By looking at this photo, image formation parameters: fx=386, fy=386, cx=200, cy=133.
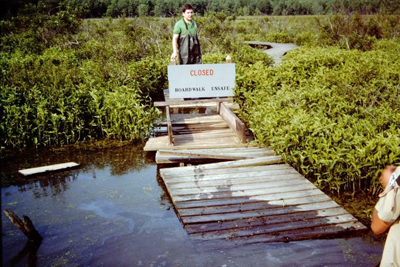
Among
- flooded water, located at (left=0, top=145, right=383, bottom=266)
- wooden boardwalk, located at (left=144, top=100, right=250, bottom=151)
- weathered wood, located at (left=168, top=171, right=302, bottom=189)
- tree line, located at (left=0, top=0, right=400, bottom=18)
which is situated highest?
tree line, located at (left=0, top=0, right=400, bottom=18)

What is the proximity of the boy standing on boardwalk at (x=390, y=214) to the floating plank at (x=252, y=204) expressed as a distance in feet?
5.50

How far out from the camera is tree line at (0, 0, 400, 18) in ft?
72.1

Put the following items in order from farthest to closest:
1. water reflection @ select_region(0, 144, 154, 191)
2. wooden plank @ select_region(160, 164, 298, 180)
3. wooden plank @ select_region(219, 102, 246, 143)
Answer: wooden plank @ select_region(219, 102, 246, 143) → water reflection @ select_region(0, 144, 154, 191) → wooden plank @ select_region(160, 164, 298, 180)

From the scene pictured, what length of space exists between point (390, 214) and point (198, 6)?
3996 centimetres

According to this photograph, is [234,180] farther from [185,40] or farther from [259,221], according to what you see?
[185,40]

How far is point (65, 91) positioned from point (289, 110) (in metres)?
5.13

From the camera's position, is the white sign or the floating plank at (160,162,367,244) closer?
the floating plank at (160,162,367,244)

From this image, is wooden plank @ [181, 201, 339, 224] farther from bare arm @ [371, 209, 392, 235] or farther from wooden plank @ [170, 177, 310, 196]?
bare arm @ [371, 209, 392, 235]

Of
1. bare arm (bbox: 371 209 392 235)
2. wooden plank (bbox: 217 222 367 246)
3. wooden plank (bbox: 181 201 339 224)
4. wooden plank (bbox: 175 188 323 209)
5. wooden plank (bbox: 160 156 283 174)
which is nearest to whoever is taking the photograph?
bare arm (bbox: 371 209 392 235)

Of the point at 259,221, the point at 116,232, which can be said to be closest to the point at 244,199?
the point at 259,221

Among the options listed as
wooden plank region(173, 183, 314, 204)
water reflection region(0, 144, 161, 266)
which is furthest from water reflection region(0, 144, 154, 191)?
wooden plank region(173, 183, 314, 204)

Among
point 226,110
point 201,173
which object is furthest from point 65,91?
point 201,173

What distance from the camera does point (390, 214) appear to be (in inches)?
104

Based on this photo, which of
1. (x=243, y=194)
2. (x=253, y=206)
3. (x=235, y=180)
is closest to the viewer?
(x=253, y=206)
